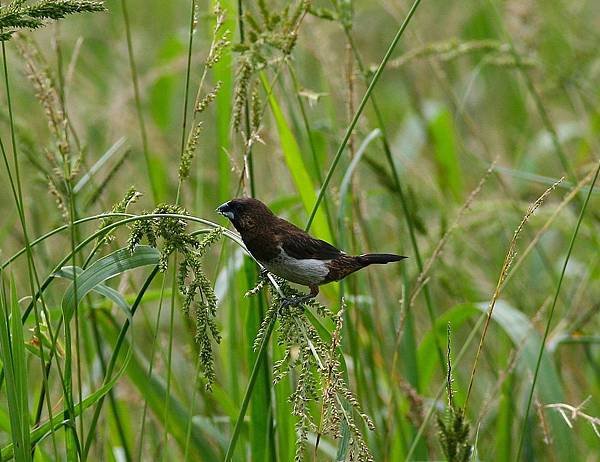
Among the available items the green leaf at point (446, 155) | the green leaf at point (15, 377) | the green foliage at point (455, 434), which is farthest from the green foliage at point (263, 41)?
the green leaf at point (446, 155)

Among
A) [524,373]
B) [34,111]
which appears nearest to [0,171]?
[34,111]

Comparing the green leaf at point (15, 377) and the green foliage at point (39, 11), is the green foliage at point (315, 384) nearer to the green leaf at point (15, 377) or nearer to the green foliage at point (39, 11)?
the green leaf at point (15, 377)

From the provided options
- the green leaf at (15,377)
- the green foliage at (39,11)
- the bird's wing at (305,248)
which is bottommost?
the green leaf at (15,377)

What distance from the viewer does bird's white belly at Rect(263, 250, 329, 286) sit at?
88.4 inches

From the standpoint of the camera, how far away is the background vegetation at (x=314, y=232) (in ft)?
6.14

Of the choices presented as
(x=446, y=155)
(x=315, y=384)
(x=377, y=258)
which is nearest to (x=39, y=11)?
(x=315, y=384)

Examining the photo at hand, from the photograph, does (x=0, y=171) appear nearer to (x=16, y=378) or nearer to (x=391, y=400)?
(x=391, y=400)

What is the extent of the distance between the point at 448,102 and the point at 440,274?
2978 mm

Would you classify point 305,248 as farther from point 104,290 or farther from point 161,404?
point 161,404

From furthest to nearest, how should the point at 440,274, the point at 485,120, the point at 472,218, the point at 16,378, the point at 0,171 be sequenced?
1. the point at 485,120
2. the point at 0,171
3. the point at 472,218
4. the point at 440,274
5. the point at 16,378

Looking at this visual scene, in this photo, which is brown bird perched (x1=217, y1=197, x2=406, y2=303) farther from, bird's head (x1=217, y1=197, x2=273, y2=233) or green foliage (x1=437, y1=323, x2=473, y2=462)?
green foliage (x1=437, y1=323, x2=473, y2=462)

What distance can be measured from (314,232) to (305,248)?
594mm

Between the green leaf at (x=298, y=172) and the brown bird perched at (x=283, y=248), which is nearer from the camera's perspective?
the brown bird perched at (x=283, y=248)

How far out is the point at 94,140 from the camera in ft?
15.9
